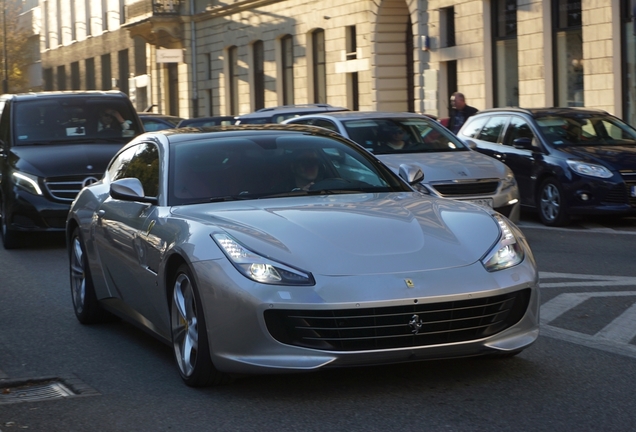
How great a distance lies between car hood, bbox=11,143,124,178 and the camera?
1331cm

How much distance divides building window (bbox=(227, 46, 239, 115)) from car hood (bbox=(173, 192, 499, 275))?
38.2 meters

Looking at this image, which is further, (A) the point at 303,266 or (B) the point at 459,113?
(B) the point at 459,113

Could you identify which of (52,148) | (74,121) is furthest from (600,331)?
(74,121)

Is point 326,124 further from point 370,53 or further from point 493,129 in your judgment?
point 370,53

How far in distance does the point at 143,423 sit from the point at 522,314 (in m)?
1.86

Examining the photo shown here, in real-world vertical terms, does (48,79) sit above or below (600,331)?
above

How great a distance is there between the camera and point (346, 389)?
5625mm

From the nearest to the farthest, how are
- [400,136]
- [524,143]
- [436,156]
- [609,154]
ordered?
[436,156] < [400,136] < [609,154] < [524,143]

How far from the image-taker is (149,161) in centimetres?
720

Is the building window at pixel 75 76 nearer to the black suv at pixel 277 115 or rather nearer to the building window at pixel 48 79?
the building window at pixel 48 79

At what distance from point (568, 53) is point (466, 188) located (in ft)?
43.7

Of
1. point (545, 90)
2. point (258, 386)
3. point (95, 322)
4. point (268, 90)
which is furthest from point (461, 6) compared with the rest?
point (258, 386)

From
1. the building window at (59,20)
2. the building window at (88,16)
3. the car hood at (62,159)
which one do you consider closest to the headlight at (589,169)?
the car hood at (62,159)

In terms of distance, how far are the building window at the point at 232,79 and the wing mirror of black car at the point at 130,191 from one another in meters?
37.5
